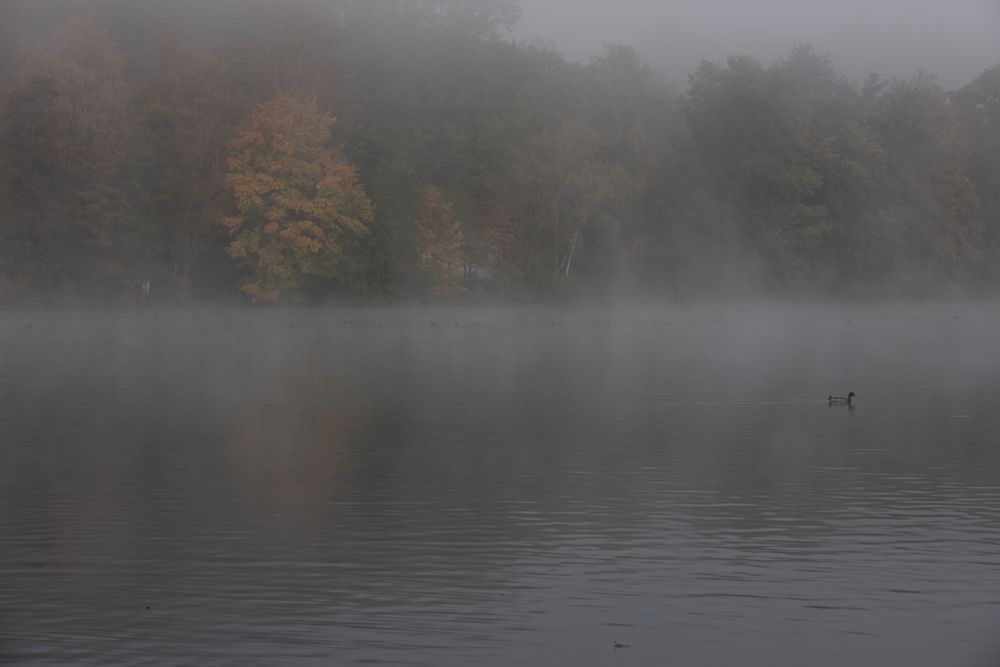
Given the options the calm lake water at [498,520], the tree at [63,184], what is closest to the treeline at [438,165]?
the tree at [63,184]

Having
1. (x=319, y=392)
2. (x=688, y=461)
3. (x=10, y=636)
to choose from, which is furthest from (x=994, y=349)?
(x=10, y=636)

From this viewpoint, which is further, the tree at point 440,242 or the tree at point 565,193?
the tree at point 565,193

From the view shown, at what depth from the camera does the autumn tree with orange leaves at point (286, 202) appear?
260 feet

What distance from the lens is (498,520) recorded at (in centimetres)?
1819

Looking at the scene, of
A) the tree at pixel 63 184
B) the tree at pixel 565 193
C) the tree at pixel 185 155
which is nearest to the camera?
the tree at pixel 63 184

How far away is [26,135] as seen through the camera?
77562mm

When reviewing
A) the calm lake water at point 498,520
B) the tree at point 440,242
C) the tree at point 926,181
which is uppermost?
the tree at point 926,181

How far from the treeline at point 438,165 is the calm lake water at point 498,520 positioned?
3934 centimetres

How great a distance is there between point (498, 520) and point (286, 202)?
63.2m

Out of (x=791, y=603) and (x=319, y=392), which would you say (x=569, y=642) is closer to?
(x=791, y=603)

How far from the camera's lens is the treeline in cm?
7869

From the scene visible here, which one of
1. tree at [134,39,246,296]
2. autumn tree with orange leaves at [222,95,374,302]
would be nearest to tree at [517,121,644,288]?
autumn tree with orange leaves at [222,95,374,302]

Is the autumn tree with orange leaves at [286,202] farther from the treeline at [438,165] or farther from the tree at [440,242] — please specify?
the tree at [440,242]

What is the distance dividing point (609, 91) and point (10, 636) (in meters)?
87.3
